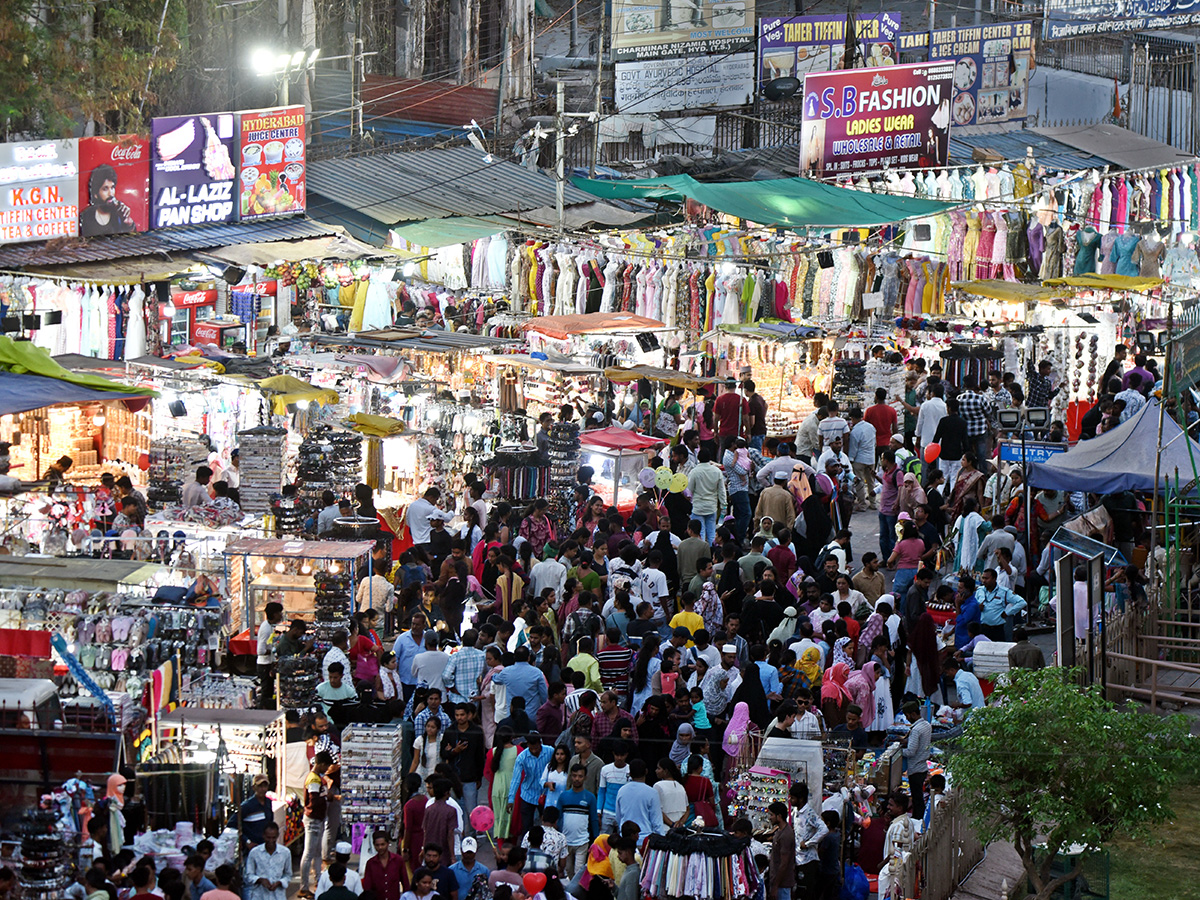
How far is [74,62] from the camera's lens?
26.9 metres

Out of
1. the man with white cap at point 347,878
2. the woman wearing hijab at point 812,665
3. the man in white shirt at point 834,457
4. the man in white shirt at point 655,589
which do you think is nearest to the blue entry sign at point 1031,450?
the man in white shirt at point 834,457

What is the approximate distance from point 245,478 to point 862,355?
9239 mm

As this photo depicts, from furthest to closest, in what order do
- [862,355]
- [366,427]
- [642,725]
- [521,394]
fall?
[862,355], [521,394], [366,427], [642,725]

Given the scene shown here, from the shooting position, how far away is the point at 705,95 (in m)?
37.6

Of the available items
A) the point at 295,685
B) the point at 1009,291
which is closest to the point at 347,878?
the point at 295,685

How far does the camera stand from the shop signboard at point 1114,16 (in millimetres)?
30203

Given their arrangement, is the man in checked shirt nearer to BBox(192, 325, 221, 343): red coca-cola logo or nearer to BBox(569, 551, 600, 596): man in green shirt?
BBox(569, 551, 600, 596): man in green shirt

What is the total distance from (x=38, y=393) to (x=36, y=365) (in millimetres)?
609

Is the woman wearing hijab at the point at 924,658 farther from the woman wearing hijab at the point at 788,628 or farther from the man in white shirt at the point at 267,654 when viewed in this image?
the man in white shirt at the point at 267,654

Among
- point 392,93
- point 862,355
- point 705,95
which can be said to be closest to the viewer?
point 862,355

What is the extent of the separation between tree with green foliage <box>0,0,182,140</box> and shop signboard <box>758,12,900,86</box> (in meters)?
13.3

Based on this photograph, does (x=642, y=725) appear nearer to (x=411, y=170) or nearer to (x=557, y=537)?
(x=557, y=537)

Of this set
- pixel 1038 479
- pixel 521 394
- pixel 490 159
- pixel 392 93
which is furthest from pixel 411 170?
pixel 1038 479

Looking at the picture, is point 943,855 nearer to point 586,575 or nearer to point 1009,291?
point 586,575
